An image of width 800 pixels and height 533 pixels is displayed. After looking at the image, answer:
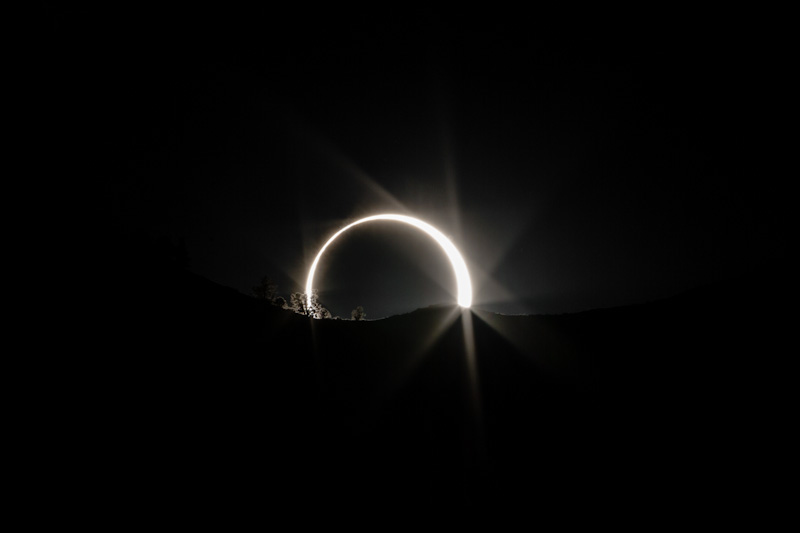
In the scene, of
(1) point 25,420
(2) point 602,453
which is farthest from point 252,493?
(2) point 602,453

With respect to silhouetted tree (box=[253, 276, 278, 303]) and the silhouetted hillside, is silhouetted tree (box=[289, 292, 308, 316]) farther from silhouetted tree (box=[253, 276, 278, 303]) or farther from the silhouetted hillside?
the silhouetted hillside

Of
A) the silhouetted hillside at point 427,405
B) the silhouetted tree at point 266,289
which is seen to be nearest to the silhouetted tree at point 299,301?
the silhouetted tree at point 266,289

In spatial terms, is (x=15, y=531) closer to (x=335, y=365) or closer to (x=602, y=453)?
(x=335, y=365)

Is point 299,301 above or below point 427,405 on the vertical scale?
above

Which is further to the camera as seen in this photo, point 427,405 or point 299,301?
point 299,301

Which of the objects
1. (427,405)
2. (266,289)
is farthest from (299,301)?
(427,405)

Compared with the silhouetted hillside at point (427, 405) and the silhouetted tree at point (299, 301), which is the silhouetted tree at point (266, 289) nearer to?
the silhouetted tree at point (299, 301)

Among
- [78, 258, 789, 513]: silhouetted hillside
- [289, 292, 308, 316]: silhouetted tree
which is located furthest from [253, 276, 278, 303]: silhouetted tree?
[78, 258, 789, 513]: silhouetted hillside

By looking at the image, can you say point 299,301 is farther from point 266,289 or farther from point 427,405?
point 427,405
